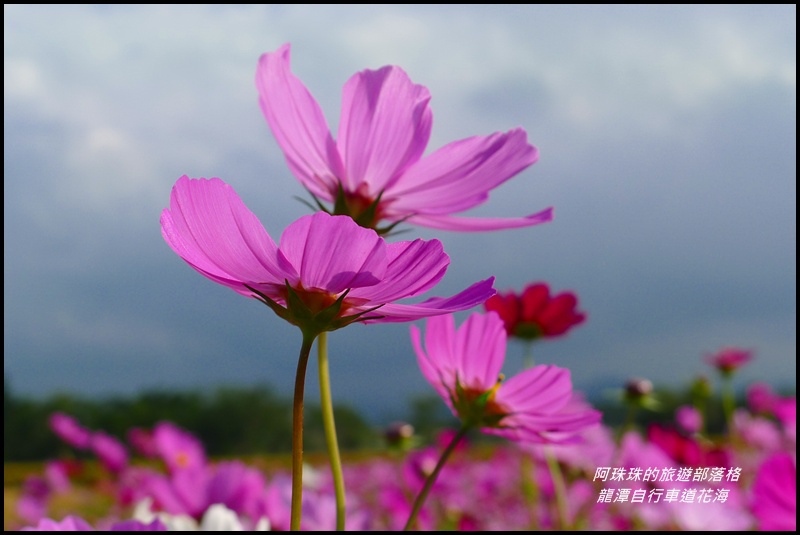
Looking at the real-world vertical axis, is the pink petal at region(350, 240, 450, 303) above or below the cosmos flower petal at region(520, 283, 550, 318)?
above

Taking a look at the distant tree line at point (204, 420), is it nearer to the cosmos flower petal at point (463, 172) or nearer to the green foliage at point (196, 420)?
the green foliage at point (196, 420)

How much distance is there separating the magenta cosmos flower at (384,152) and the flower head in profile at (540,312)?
28cm

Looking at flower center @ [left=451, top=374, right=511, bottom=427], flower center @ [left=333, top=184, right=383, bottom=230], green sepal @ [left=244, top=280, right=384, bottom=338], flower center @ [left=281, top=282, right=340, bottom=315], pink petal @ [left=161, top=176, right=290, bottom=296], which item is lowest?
flower center @ [left=451, top=374, right=511, bottom=427]

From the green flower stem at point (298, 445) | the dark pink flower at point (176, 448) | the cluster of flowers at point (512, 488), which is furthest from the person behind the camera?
the dark pink flower at point (176, 448)

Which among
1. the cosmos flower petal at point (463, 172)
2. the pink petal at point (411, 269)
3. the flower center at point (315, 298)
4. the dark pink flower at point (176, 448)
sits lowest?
the dark pink flower at point (176, 448)

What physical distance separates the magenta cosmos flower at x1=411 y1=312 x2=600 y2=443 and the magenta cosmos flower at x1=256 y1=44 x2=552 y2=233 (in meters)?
0.06

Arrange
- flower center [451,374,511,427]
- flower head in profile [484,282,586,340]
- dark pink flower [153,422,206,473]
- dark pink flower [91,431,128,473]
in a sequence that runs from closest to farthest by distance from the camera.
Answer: flower center [451,374,511,427] < flower head in profile [484,282,586,340] < dark pink flower [153,422,206,473] < dark pink flower [91,431,128,473]

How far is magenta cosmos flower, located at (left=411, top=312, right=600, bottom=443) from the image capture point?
326 mm

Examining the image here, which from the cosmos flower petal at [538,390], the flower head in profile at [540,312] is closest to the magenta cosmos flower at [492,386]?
the cosmos flower petal at [538,390]

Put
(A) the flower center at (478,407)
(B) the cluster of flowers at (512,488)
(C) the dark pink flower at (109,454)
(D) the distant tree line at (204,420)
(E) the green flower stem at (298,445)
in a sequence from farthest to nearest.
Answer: (D) the distant tree line at (204,420) < (C) the dark pink flower at (109,454) < (B) the cluster of flowers at (512,488) < (A) the flower center at (478,407) < (E) the green flower stem at (298,445)

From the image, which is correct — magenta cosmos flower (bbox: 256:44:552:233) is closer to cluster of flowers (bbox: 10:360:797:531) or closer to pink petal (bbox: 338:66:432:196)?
pink petal (bbox: 338:66:432:196)

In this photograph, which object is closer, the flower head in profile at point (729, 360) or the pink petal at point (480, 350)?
the pink petal at point (480, 350)

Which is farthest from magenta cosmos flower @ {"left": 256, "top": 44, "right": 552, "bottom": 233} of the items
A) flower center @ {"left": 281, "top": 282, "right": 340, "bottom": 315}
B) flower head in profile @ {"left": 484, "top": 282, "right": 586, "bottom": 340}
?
flower head in profile @ {"left": 484, "top": 282, "right": 586, "bottom": 340}

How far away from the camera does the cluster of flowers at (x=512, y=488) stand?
0.51 meters
